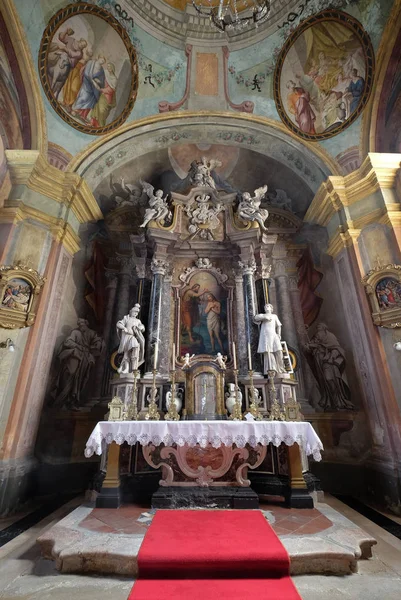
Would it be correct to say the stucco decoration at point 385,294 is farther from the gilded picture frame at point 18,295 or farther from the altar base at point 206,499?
the gilded picture frame at point 18,295

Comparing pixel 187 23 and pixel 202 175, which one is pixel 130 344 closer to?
pixel 202 175

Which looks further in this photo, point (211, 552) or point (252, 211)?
point (252, 211)

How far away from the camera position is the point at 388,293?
19.2 ft

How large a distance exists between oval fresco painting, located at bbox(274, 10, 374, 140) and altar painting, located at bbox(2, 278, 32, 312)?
7.74 m

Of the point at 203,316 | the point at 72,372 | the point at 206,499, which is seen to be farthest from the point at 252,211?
the point at 206,499

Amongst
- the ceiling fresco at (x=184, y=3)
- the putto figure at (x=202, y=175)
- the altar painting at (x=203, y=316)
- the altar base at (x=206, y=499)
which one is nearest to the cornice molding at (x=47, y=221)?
the altar painting at (x=203, y=316)

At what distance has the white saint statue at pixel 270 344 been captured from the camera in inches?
244

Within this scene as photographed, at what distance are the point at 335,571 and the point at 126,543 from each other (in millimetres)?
2013

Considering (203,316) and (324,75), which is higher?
(324,75)

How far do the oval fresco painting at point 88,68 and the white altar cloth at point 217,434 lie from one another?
A: 24.3 feet

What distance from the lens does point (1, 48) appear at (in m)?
6.26

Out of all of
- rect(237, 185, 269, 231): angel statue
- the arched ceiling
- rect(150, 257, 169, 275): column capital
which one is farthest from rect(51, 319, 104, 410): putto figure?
the arched ceiling

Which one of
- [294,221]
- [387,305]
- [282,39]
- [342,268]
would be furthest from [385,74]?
[387,305]

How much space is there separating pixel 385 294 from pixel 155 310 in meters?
4.75
